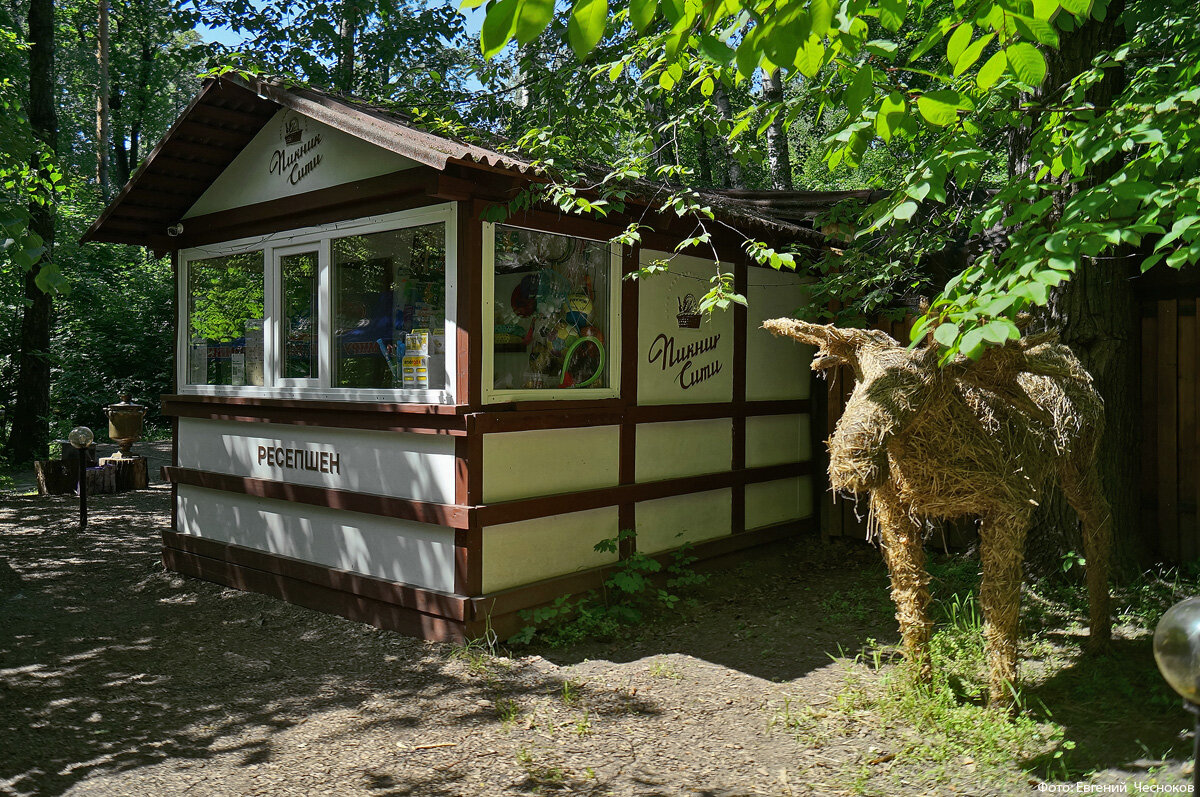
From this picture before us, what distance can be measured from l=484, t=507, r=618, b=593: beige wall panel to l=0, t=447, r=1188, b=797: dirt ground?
1.98 feet

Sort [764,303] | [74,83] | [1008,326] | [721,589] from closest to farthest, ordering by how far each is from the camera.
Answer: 1. [1008,326]
2. [721,589]
3. [764,303]
4. [74,83]

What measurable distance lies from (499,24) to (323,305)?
513cm

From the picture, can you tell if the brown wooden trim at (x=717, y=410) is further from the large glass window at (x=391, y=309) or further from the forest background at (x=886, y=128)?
the large glass window at (x=391, y=309)

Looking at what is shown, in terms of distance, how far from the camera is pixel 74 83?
27672 millimetres

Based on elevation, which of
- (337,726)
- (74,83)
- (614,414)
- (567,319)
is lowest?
(337,726)

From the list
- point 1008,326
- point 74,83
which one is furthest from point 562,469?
point 74,83

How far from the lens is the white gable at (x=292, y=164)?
21.5 feet

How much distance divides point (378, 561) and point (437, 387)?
4.54 ft

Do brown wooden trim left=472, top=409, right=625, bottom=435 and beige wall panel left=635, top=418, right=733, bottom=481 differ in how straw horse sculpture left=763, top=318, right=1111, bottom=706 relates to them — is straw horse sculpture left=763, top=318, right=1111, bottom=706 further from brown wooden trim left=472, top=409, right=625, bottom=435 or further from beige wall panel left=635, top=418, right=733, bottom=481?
beige wall panel left=635, top=418, right=733, bottom=481

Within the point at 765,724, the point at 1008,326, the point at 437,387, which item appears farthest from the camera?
the point at 437,387

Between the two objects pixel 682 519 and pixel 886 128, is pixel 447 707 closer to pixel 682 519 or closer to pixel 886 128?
pixel 682 519

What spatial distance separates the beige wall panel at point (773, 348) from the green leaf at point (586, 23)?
637 centimetres

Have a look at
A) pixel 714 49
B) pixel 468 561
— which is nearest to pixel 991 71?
pixel 714 49

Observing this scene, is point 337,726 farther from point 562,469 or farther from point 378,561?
point 562,469
